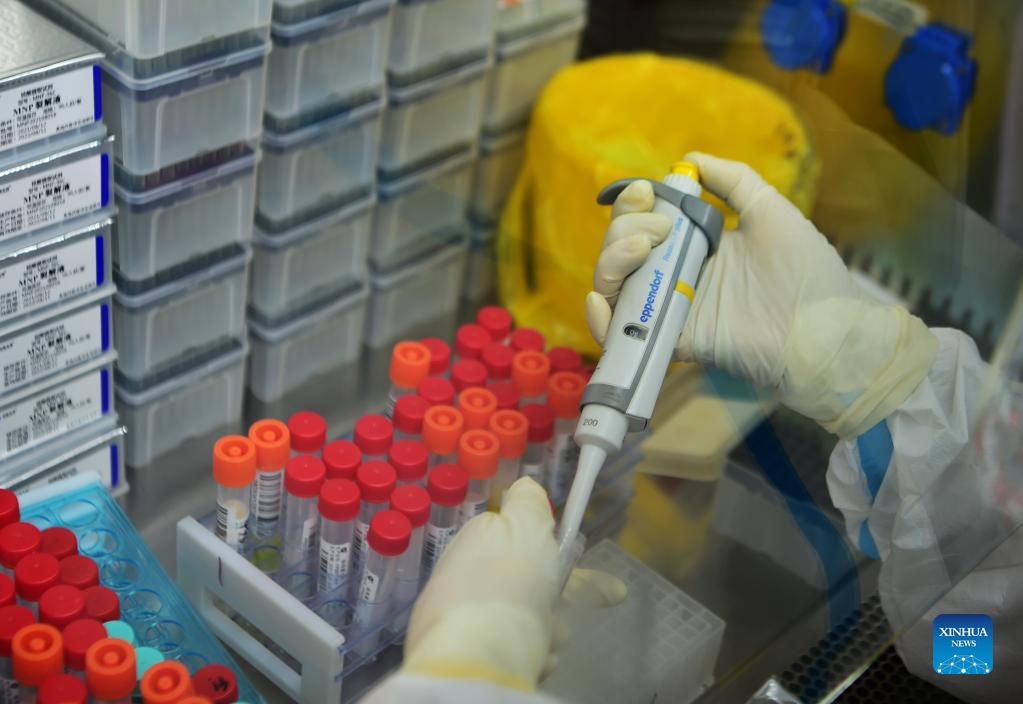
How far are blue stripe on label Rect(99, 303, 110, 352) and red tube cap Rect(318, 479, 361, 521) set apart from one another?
33 cm

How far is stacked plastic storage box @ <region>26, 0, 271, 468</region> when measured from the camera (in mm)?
1370

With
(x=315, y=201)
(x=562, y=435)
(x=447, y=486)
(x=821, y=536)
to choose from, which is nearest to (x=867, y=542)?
(x=821, y=536)

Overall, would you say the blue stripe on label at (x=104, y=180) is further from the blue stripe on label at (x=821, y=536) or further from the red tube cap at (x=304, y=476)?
the blue stripe on label at (x=821, y=536)

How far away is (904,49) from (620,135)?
467 millimetres

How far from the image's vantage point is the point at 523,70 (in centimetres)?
192

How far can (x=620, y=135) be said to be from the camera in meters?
1.97

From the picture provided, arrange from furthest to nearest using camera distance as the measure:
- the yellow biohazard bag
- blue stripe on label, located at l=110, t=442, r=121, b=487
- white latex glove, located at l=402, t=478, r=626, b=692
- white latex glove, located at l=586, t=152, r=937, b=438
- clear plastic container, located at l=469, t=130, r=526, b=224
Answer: clear plastic container, located at l=469, t=130, r=526, b=224 → the yellow biohazard bag → blue stripe on label, located at l=110, t=442, r=121, b=487 → white latex glove, located at l=586, t=152, r=937, b=438 → white latex glove, located at l=402, t=478, r=626, b=692

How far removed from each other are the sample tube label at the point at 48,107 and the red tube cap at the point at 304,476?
439 mm

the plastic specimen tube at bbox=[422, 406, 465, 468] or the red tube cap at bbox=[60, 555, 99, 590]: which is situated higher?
the plastic specimen tube at bbox=[422, 406, 465, 468]

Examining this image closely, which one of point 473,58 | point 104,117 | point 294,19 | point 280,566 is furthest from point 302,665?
point 473,58

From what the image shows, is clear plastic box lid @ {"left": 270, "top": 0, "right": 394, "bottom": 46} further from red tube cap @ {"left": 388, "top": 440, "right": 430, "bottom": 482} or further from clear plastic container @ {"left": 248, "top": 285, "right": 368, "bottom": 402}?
red tube cap @ {"left": 388, "top": 440, "right": 430, "bottom": 482}

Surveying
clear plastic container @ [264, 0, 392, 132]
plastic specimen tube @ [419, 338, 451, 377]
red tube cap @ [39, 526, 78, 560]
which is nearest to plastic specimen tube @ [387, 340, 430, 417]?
plastic specimen tube @ [419, 338, 451, 377]

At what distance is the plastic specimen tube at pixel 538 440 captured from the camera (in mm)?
1559

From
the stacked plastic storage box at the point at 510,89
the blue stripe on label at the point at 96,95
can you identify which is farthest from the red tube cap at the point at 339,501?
the stacked plastic storage box at the point at 510,89
